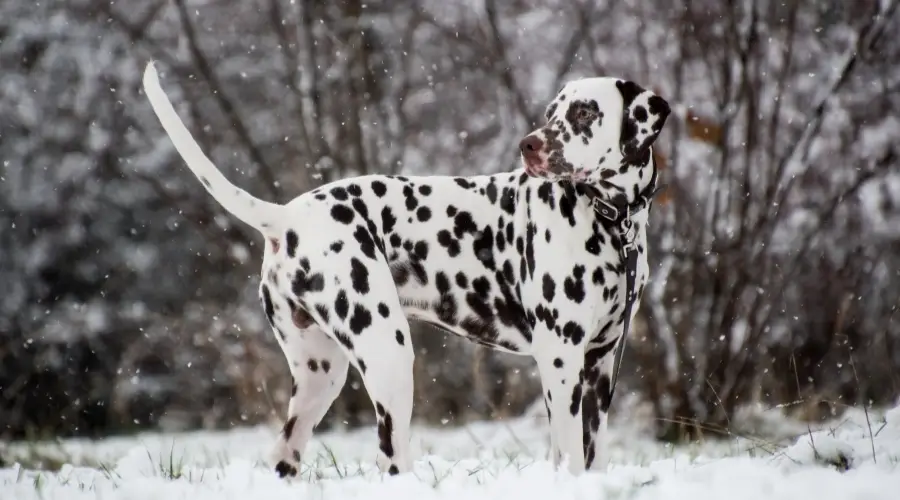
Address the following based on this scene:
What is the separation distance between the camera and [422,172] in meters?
9.22

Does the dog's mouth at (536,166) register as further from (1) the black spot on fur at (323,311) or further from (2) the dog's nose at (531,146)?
(1) the black spot on fur at (323,311)

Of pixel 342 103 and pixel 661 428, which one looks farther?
pixel 342 103

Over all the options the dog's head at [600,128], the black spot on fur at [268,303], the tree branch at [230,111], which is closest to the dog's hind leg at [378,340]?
the black spot on fur at [268,303]

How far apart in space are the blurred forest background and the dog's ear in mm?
2586

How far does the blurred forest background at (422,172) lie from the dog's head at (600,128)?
103 inches

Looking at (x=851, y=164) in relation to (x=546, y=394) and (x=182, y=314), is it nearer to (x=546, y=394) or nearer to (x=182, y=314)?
(x=546, y=394)

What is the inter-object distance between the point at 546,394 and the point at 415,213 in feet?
3.47

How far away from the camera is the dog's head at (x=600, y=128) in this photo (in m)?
4.31

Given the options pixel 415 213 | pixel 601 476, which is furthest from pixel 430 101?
pixel 601 476

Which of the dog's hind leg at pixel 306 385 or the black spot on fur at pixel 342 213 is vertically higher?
the black spot on fur at pixel 342 213

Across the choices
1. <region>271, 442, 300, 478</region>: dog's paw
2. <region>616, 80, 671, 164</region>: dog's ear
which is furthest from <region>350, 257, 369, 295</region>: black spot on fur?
<region>616, 80, 671, 164</region>: dog's ear

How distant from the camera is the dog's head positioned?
14.1 ft

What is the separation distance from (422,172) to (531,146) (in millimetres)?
5028

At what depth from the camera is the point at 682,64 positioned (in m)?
7.66
